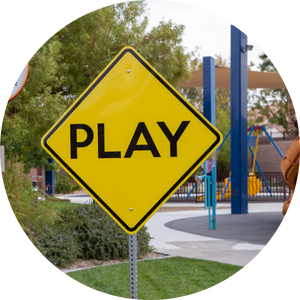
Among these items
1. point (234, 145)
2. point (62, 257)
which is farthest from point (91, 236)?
point (234, 145)

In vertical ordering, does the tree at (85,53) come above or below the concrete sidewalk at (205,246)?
above

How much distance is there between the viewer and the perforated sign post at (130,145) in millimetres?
2689

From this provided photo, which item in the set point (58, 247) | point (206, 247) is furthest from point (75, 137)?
point (206, 247)

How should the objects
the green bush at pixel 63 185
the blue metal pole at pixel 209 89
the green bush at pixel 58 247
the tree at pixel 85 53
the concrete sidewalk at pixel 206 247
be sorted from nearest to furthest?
the green bush at pixel 58 247 < the concrete sidewalk at pixel 206 247 < the tree at pixel 85 53 < the blue metal pole at pixel 209 89 < the green bush at pixel 63 185

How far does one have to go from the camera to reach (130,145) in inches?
106

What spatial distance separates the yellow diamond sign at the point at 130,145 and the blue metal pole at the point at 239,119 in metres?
11.8

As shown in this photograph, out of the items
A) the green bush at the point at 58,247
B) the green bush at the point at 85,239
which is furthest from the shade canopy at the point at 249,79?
the green bush at the point at 58,247

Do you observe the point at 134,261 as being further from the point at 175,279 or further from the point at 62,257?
the point at 62,257

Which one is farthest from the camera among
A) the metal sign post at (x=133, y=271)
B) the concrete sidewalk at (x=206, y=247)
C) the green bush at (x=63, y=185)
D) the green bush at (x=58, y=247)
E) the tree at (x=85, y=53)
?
the green bush at (x=63, y=185)

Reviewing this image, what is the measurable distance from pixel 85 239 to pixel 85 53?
16.6 feet

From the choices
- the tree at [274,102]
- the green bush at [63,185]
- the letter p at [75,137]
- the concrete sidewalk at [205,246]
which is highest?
the tree at [274,102]

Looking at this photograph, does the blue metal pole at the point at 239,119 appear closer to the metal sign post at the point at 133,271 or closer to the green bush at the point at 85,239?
the green bush at the point at 85,239

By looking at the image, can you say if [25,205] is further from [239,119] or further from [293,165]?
[239,119]

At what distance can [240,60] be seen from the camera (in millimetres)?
14078
